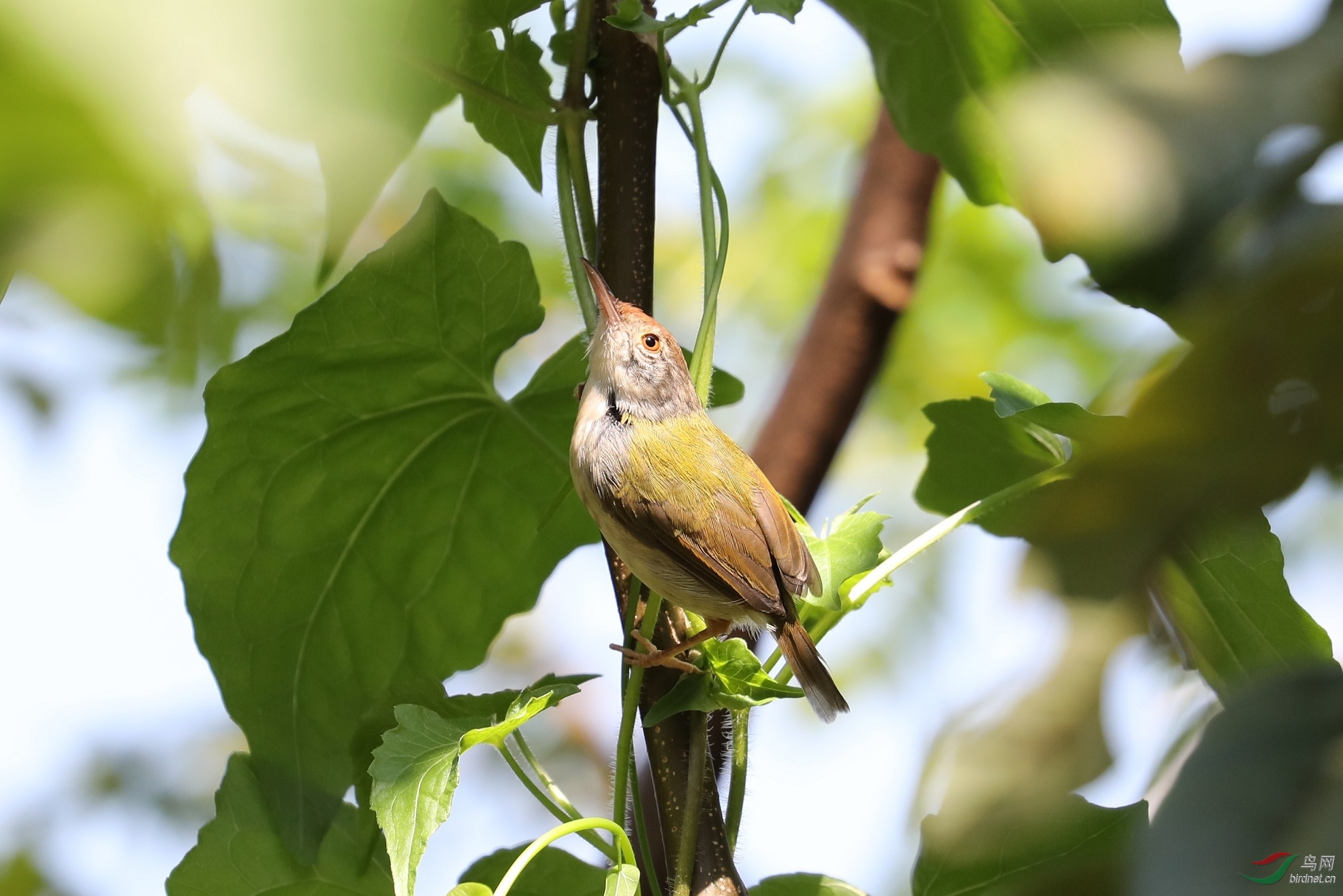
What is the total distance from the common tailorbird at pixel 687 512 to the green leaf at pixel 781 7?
0.82 feet

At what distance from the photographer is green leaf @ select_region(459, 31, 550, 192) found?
1041 mm

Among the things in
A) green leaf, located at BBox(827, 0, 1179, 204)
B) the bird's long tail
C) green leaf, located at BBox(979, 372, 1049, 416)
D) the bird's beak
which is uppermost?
green leaf, located at BBox(827, 0, 1179, 204)

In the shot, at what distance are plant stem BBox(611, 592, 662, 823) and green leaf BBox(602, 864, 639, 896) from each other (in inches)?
3.3

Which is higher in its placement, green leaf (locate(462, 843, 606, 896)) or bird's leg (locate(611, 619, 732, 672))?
bird's leg (locate(611, 619, 732, 672))

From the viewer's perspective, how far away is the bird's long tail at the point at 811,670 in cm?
100

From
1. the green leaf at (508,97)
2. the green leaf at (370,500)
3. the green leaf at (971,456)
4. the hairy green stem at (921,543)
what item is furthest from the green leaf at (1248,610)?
the green leaf at (508,97)

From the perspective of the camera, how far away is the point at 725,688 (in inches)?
32.2

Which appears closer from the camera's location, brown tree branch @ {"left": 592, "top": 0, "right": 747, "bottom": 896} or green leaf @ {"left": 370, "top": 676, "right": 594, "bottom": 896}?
green leaf @ {"left": 370, "top": 676, "right": 594, "bottom": 896}

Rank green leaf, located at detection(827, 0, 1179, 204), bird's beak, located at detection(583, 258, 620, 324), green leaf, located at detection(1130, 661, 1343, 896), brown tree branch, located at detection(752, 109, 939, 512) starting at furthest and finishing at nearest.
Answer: brown tree branch, located at detection(752, 109, 939, 512) < green leaf, located at detection(827, 0, 1179, 204) < bird's beak, located at detection(583, 258, 620, 324) < green leaf, located at detection(1130, 661, 1343, 896)

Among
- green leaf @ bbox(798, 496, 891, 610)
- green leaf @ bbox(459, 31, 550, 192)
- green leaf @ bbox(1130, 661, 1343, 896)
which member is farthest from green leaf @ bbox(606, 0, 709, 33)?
green leaf @ bbox(1130, 661, 1343, 896)

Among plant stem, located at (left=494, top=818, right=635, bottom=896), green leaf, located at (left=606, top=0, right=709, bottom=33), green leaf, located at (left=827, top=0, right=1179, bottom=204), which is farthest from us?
green leaf, located at (left=827, top=0, right=1179, bottom=204)

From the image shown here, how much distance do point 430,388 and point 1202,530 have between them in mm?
988

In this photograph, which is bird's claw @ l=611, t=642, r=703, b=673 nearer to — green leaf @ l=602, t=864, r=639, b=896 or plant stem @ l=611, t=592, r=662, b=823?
plant stem @ l=611, t=592, r=662, b=823

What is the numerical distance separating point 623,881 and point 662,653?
0.60 ft
